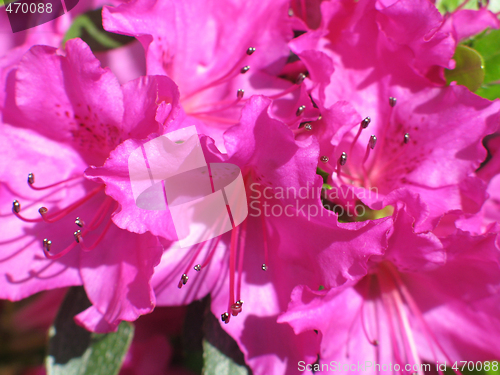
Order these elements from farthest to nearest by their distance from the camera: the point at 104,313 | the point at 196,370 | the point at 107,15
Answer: the point at 196,370
the point at 104,313
the point at 107,15

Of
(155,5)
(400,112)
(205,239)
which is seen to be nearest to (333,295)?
(205,239)

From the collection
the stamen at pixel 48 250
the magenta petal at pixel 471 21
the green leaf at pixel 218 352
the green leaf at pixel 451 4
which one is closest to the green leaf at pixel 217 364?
the green leaf at pixel 218 352

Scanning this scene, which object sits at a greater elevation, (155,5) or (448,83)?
(155,5)

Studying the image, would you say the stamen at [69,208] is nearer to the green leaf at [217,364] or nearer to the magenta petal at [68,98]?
the magenta petal at [68,98]

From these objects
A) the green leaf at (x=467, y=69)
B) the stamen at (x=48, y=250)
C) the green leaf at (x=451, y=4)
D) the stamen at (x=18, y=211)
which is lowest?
the stamen at (x=48, y=250)

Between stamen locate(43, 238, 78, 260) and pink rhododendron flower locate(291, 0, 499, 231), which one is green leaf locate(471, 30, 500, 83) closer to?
pink rhododendron flower locate(291, 0, 499, 231)

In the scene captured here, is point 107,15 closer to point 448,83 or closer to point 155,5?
point 155,5
